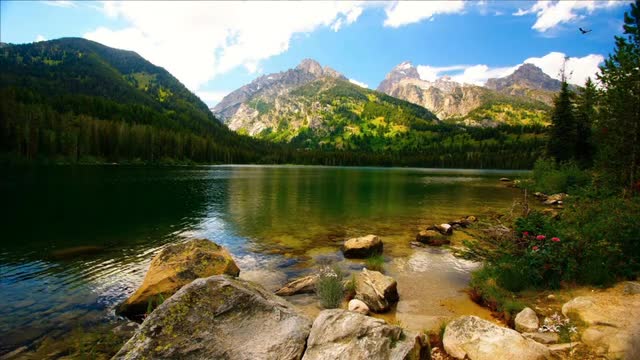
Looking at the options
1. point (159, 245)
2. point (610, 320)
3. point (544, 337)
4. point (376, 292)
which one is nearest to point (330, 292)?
point (376, 292)

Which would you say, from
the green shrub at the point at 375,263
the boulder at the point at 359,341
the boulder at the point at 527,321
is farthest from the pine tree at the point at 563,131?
the boulder at the point at 359,341

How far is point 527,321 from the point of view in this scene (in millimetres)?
9898

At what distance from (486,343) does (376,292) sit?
Result: 18.6 ft

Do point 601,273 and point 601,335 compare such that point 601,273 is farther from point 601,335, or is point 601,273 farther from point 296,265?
point 296,265

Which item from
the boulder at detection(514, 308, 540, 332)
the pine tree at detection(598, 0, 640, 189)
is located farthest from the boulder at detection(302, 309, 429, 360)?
the pine tree at detection(598, 0, 640, 189)

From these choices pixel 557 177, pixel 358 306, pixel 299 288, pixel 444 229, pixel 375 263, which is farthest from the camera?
pixel 557 177

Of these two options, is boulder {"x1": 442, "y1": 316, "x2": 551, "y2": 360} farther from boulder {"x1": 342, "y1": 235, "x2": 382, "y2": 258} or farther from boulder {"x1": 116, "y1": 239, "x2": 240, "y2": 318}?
boulder {"x1": 342, "y1": 235, "x2": 382, "y2": 258}

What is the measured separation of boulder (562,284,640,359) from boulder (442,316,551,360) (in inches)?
63.4

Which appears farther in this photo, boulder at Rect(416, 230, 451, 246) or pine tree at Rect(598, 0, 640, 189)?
pine tree at Rect(598, 0, 640, 189)

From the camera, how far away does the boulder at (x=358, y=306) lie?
12516 millimetres

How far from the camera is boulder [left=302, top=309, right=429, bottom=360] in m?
6.74

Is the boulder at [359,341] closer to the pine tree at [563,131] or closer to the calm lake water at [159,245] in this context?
the calm lake water at [159,245]

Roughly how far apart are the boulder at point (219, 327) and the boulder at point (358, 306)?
4.89 meters

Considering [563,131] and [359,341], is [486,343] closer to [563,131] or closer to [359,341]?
[359,341]
